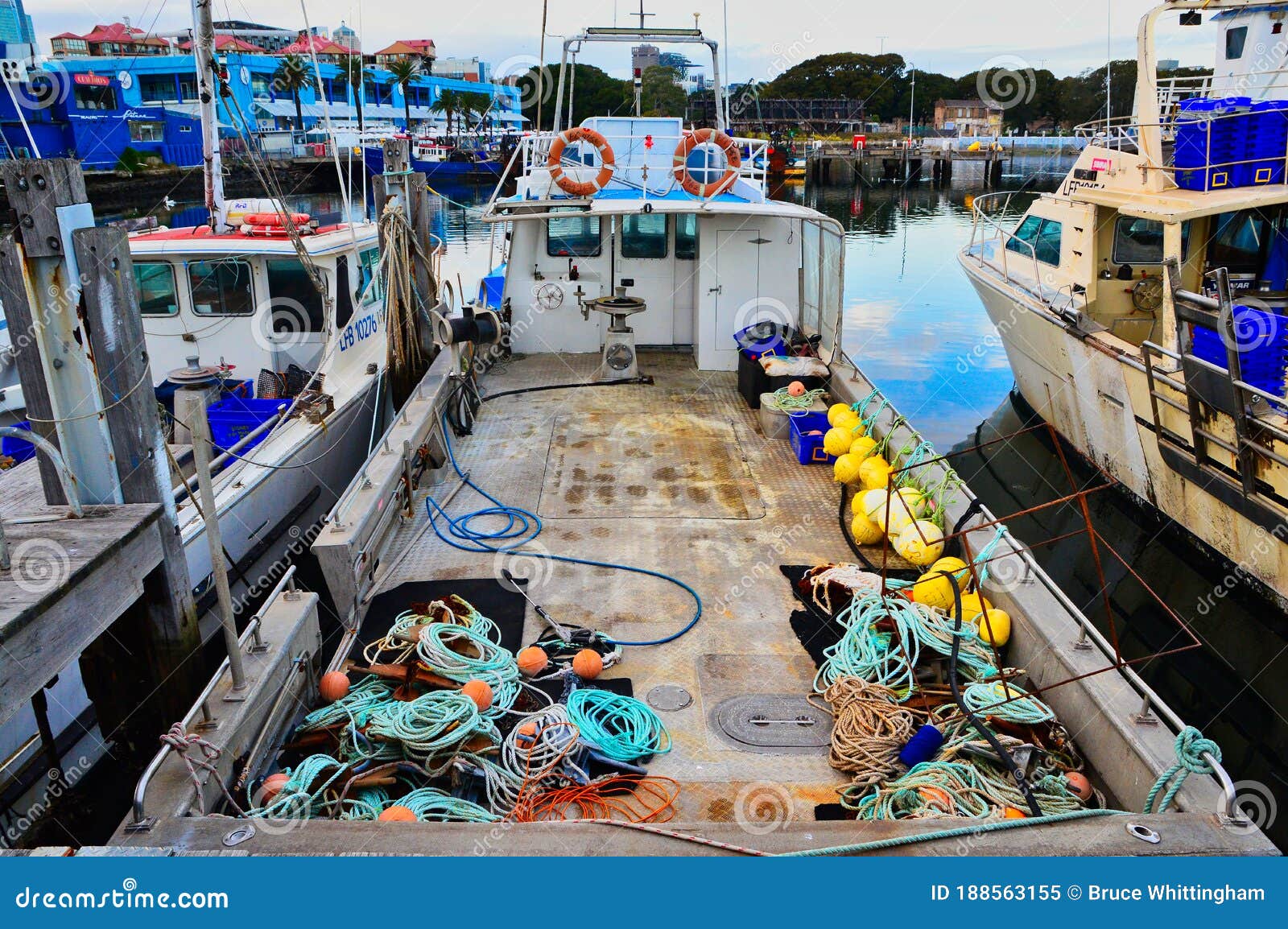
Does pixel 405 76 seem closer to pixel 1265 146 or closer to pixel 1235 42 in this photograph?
pixel 1235 42

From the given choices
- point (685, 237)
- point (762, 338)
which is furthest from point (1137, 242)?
point (685, 237)

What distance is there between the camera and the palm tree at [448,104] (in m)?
73.9

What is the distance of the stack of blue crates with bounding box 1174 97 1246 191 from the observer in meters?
9.62

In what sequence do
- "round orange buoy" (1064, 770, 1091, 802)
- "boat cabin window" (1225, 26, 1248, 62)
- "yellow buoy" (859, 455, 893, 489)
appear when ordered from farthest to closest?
"boat cabin window" (1225, 26, 1248, 62) < "yellow buoy" (859, 455, 893, 489) < "round orange buoy" (1064, 770, 1091, 802)

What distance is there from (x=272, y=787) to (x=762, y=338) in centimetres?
730

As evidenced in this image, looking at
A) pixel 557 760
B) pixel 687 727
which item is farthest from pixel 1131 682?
pixel 557 760

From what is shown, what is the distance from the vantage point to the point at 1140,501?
985 cm

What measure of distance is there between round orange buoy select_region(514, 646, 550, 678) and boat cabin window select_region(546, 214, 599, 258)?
6.74 m

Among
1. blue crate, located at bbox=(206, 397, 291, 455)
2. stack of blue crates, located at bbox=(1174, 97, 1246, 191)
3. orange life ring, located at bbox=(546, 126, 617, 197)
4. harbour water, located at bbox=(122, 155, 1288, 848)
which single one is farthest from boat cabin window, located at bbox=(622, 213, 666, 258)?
stack of blue crates, located at bbox=(1174, 97, 1246, 191)

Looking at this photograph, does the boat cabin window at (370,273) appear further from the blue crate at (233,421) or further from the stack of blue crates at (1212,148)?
the stack of blue crates at (1212,148)

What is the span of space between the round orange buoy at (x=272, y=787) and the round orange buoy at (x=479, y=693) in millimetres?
877

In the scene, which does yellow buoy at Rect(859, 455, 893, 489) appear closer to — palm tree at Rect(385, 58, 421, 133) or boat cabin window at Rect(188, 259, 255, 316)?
boat cabin window at Rect(188, 259, 255, 316)

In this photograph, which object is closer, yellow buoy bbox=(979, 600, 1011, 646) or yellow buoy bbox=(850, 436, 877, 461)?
yellow buoy bbox=(979, 600, 1011, 646)

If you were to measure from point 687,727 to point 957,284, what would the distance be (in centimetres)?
2237
